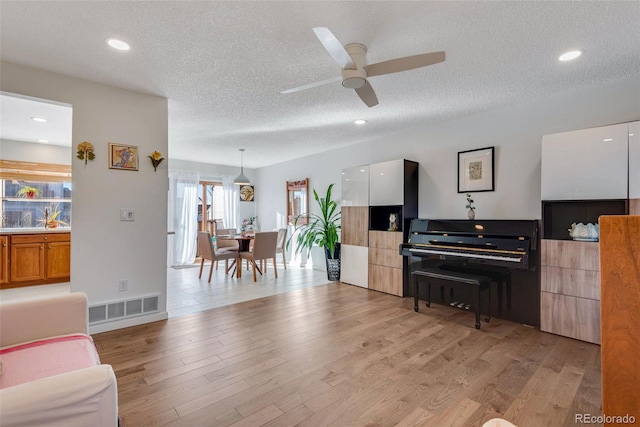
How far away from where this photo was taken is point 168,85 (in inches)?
115

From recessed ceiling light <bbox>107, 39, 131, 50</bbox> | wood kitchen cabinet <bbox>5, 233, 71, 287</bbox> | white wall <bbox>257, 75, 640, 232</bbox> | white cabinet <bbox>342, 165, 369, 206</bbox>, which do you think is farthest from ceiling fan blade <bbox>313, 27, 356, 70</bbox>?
wood kitchen cabinet <bbox>5, 233, 71, 287</bbox>

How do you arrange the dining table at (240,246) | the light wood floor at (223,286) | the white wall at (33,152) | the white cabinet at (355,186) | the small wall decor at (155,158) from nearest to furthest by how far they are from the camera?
the small wall decor at (155,158), the light wood floor at (223,286), the white cabinet at (355,186), the white wall at (33,152), the dining table at (240,246)

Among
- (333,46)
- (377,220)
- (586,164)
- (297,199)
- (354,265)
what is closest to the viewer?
(333,46)

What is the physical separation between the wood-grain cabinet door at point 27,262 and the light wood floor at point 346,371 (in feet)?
9.86

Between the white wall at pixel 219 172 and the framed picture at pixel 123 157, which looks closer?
the framed picture at pixel 123 157

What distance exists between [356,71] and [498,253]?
2.34 m

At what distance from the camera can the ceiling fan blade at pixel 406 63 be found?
1867mm

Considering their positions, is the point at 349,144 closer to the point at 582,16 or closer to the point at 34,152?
the point at 582,16

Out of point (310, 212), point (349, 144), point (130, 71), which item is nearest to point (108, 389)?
point (130, 71)

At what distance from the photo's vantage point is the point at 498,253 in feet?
10.0

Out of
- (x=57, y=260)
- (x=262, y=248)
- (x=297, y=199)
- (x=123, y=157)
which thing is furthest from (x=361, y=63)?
(x=57, y=260)

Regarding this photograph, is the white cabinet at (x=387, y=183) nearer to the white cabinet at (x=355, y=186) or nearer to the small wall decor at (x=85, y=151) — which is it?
the white cabinet at (x=355, y=186)

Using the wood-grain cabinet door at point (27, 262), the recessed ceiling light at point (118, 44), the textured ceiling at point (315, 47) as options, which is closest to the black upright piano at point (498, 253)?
the textured ceiling at point (315, 47)

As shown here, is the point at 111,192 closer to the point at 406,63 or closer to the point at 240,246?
the point at 240,246
